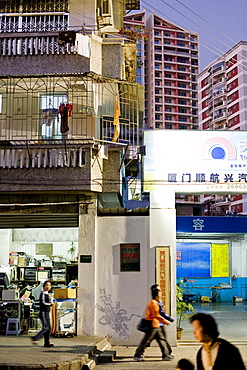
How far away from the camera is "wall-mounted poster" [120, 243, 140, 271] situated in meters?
13.6

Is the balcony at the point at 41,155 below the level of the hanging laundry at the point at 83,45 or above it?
below

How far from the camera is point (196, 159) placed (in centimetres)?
1417

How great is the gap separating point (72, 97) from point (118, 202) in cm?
522

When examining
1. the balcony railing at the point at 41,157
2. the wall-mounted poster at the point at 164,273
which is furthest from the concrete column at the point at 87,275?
the wall-mounted poster at the point at 164,273

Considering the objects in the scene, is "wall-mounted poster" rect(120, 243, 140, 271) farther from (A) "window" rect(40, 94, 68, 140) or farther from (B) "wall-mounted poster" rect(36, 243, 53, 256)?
(B) "wall-mounted poster" rect(36, 243, 53, 256)

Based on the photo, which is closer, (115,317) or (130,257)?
(115,317)

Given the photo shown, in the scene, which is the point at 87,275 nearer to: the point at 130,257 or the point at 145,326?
the point at 130,257

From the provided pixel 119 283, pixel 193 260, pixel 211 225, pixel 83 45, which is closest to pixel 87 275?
pixel 119 283

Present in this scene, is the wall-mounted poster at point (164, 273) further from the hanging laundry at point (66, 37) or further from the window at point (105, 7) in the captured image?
the window at point (105, 7)

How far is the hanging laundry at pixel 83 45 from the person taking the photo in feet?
46.4

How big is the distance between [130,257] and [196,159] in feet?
11.2

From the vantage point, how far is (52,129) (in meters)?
15.0

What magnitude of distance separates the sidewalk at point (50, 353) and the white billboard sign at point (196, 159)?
14.9 ft

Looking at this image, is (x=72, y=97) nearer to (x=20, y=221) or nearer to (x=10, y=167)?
(x=10, y=167)
